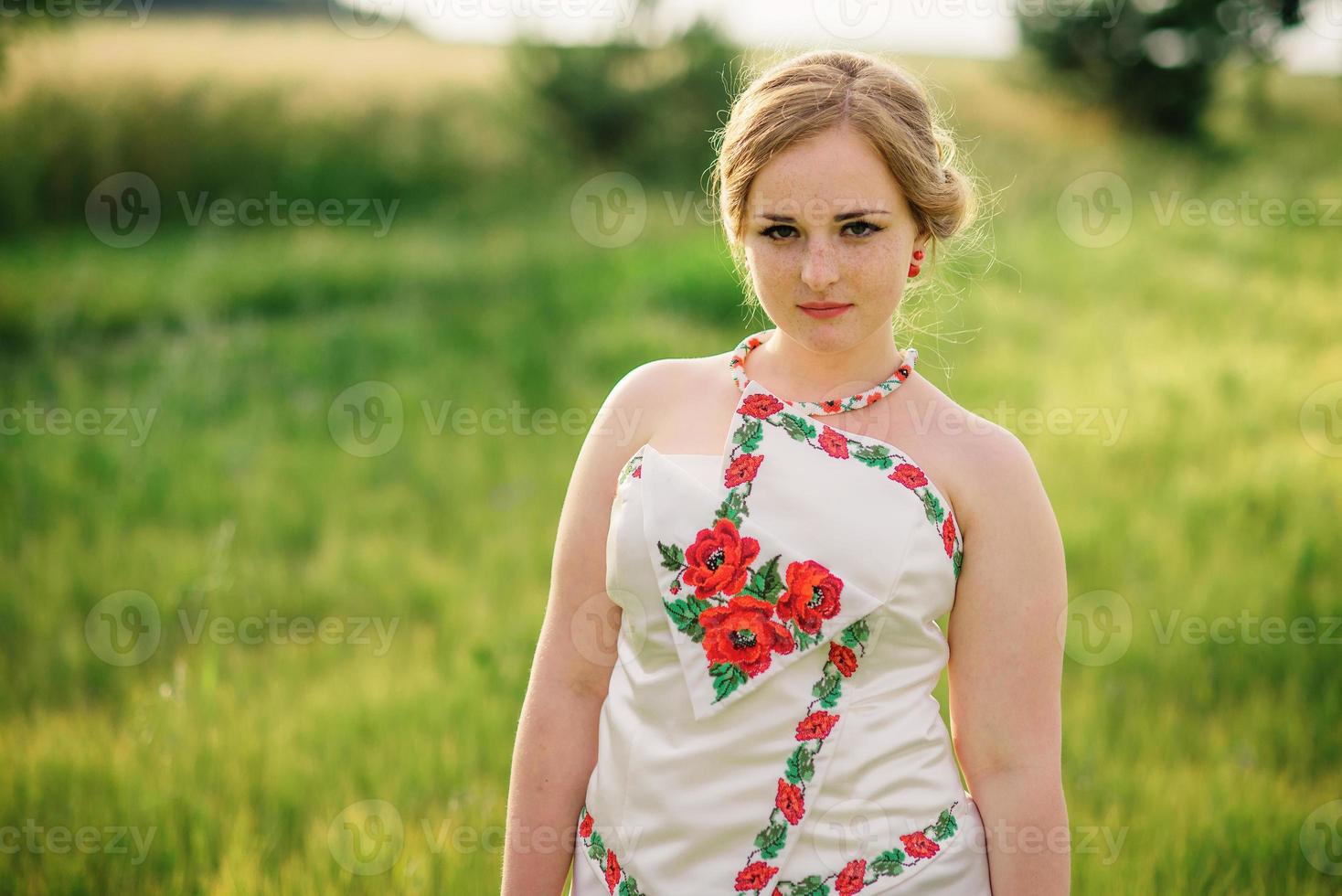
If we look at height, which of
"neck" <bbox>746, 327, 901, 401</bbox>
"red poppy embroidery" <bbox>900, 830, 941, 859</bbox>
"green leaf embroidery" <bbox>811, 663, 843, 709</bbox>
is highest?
"neck" <bbox>746, 327, 901, 401</bbox>

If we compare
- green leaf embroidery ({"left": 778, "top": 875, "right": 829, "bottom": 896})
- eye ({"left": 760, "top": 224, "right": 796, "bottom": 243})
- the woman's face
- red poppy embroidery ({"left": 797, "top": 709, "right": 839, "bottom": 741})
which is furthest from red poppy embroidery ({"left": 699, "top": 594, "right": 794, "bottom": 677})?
eye ({"left": 760, "top": 224, "right": 796, "bottom": 243})

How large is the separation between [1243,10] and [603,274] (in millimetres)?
12879

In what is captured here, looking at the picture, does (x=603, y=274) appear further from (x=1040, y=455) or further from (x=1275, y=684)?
(x=1275, y=684)

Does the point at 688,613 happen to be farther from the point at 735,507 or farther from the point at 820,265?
the point at 820,265

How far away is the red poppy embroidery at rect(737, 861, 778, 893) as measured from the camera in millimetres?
1731

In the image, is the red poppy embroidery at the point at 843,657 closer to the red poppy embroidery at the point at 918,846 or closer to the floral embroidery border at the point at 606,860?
the red poppy embroidery at the point at 918,846

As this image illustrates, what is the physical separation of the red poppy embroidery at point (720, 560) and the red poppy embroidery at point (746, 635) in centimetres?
3

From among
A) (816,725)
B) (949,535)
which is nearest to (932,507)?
(949,535)

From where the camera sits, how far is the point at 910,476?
5.77 feet

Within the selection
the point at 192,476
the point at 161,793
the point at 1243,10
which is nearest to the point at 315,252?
the point at 192,476

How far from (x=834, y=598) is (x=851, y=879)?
0.47m

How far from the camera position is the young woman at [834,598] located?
5.67 feet

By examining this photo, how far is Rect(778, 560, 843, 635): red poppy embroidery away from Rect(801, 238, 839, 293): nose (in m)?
0.46

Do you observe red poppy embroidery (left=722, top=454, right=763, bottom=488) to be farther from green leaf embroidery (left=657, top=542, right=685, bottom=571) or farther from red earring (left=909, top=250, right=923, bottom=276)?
red earring (left=909, top=250, right=923, bottom=276)
